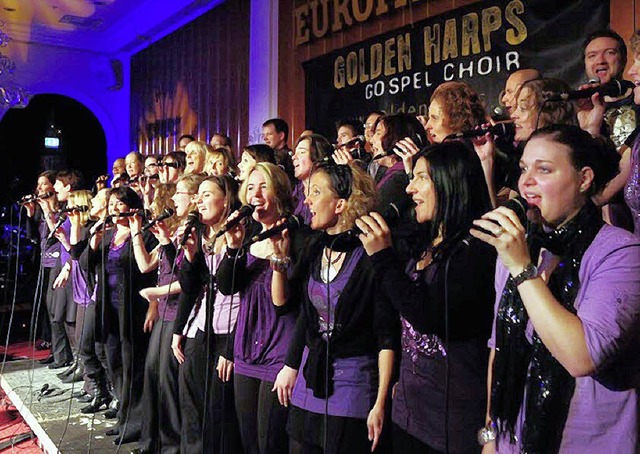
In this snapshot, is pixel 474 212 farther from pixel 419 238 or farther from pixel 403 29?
pixel 403 29

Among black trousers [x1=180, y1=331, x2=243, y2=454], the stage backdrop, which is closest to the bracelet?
black trousers [x1=180, y1=331, x2=243, y2=454]

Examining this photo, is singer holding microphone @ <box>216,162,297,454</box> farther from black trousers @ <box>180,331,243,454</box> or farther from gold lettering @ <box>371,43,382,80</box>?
gold lettering @ <box>371,43,382,80</box>

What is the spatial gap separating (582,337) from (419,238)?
31.3 inches

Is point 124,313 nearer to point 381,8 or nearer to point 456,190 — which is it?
point 456,190

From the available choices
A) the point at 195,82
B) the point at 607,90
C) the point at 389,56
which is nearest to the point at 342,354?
the point at 607,90

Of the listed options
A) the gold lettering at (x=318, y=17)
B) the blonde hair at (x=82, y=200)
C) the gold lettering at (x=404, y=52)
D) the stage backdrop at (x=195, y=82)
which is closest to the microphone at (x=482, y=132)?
the gold lettering at (x=404, y=52)

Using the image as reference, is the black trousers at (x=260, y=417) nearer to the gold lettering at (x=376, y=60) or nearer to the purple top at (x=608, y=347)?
the purple top at (x=608, y=347)

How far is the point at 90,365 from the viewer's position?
443 centimetres

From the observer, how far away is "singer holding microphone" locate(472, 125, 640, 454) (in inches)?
52.4

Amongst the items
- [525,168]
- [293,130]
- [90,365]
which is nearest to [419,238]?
[525,168]

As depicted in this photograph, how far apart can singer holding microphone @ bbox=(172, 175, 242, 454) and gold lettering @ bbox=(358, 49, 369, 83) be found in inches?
103

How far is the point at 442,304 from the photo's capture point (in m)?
1.83

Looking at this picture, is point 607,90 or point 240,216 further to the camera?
point 240,216

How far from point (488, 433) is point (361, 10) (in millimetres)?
4504
